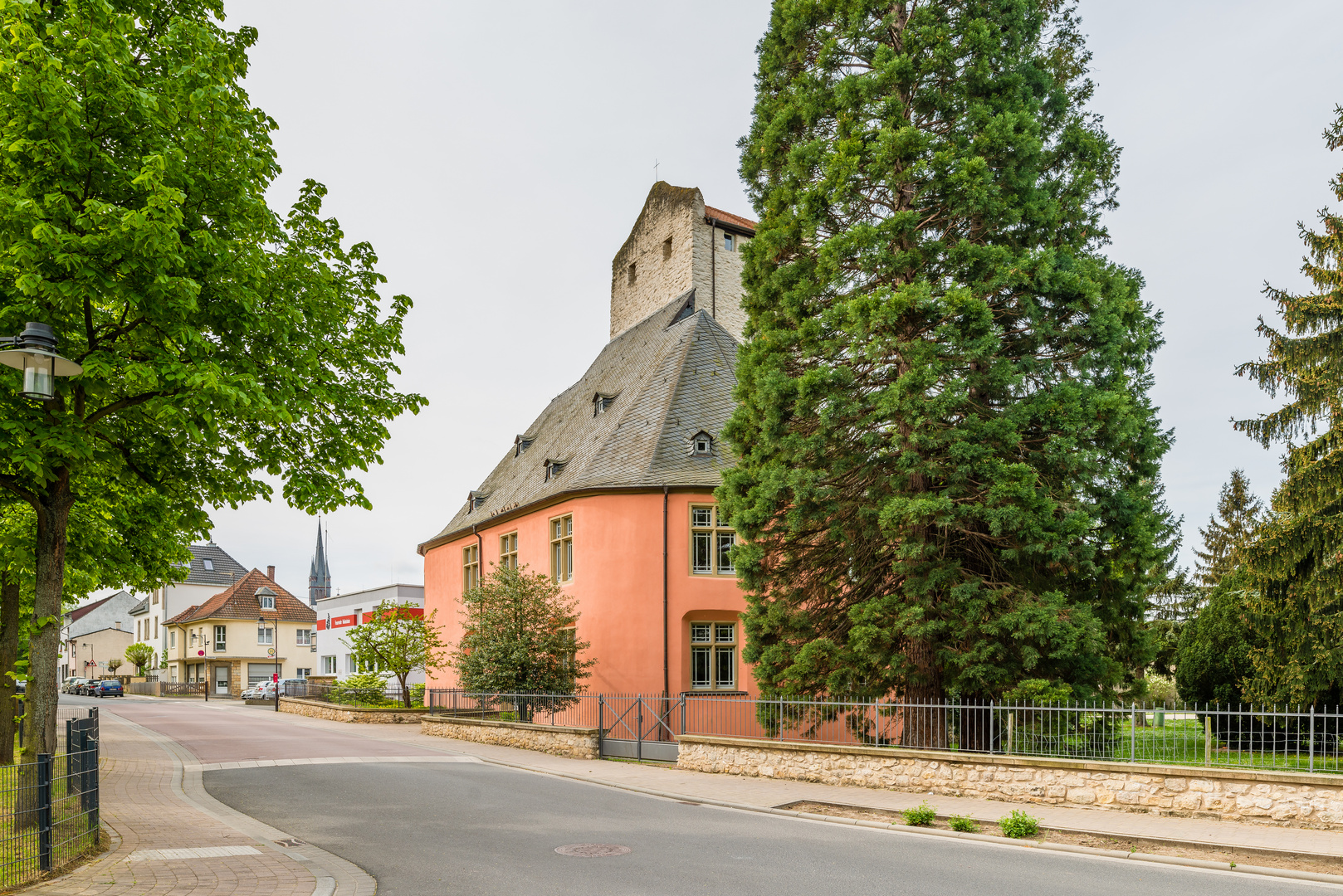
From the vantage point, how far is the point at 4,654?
51.8 ft

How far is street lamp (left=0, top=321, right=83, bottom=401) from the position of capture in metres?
8.05

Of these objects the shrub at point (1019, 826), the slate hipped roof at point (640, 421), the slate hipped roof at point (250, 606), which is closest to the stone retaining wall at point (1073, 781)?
the shrub at point (1019, 826)

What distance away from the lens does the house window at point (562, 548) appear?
2847 cm

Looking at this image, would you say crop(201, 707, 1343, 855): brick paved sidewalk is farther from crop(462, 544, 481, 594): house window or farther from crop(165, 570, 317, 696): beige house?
crop(165, 570, 317, 696): beige house

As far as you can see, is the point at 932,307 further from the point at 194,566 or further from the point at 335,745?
the point at 194,566

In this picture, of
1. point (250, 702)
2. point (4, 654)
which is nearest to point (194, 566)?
point (250, 702)

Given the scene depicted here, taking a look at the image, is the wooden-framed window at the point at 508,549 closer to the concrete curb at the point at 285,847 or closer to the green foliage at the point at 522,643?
the green foliage at the point at 522,643

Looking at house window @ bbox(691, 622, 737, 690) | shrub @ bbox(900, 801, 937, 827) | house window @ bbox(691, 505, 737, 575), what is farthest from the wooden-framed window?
Answer: shrub @ bbox(900, 801, 937, 827)

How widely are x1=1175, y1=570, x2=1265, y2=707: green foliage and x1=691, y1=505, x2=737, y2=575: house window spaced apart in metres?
11.1

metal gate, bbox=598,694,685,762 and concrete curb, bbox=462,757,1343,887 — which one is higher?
concrete curb, bbox=462,757,1343,887

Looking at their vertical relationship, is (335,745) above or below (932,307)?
below

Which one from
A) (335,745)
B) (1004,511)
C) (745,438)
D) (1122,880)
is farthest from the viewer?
(335,745)

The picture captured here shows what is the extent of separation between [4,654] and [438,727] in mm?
14277

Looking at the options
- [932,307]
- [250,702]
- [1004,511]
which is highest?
[932,307]
